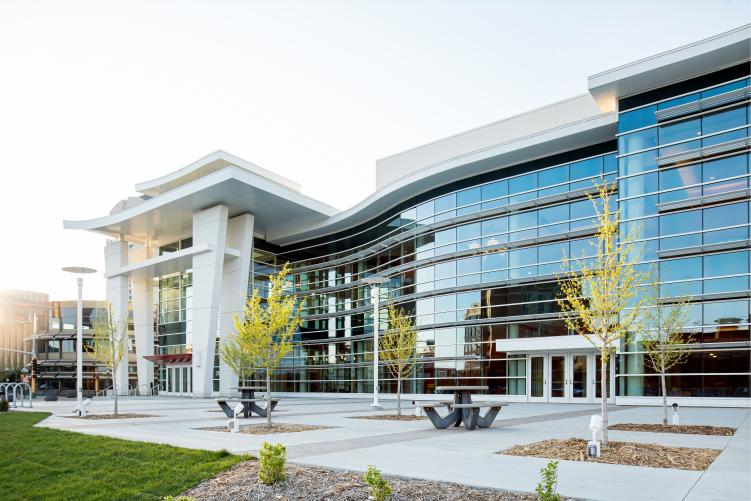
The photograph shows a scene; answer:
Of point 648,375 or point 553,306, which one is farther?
point 553,306

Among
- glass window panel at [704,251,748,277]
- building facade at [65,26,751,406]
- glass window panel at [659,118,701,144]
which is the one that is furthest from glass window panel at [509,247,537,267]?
glass window panel at [704,251,748,277]

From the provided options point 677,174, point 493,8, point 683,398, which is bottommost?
point 683,398

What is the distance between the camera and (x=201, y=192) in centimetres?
4078

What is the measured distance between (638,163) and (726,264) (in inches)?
235

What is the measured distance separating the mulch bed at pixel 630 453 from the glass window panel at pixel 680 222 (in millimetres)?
17406

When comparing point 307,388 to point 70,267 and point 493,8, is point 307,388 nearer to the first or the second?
point 70,267

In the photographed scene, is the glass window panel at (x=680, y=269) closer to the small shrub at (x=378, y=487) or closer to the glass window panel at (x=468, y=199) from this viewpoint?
the glass window panel at (x=468, y=199)

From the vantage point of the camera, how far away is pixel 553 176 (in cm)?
3450

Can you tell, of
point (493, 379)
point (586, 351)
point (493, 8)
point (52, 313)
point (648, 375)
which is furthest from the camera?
point (52, 313)

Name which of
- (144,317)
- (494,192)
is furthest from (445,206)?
(144,317)

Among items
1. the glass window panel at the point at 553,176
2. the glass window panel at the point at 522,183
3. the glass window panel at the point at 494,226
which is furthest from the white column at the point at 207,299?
the glass window panel at the point at 553,176

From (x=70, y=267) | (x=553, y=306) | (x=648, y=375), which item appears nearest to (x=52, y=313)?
(x=70, y=267)

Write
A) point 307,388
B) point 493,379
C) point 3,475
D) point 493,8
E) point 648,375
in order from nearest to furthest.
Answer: point 3,475, point 493,8, point 648,375, point 493,379, point 307,388

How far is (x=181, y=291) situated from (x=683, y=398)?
3670 cm
